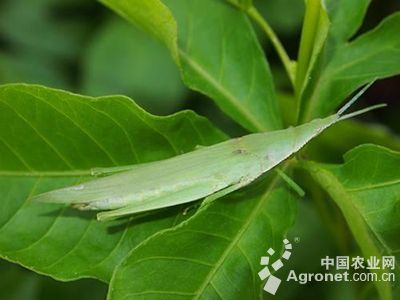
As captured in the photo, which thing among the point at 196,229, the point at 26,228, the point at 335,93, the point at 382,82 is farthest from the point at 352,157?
the point at 382,82

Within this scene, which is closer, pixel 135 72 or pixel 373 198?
pixel 373 198

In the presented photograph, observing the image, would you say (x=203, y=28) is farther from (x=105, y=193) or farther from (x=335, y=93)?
(x=105, y=193)

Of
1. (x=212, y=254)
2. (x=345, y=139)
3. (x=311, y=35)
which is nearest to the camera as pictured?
(x=212, y=254)

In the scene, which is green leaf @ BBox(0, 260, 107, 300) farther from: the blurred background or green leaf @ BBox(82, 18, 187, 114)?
green leaf @ BBox(82, 18, 187, 114)

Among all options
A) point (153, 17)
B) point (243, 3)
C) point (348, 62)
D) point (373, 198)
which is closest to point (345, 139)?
point (348, 62)

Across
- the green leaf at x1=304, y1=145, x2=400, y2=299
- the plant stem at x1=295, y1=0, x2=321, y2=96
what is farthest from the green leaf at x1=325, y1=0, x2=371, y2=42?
the green leaf at x1=304, y1=145, x2=400, y2=299

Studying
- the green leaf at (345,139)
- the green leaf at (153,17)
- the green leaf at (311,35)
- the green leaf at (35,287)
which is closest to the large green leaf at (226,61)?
the green leaf at (153,17)

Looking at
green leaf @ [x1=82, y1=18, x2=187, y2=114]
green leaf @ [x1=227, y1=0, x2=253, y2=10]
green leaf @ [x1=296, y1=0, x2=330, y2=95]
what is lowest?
green leaf @ [x1=296, y1=0, x2=330, y2=95]

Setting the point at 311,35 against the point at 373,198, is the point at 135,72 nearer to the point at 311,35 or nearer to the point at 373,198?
the point at 311,35
